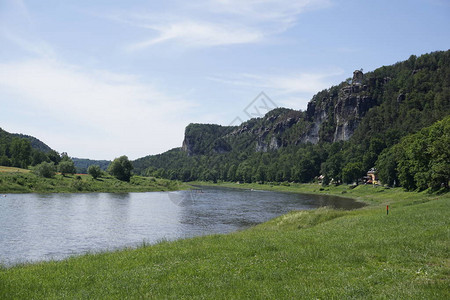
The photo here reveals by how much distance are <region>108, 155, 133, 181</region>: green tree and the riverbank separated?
415ft

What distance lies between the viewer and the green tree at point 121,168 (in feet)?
467

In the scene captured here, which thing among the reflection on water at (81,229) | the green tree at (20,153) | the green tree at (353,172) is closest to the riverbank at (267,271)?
the reflection on water at (81,229)

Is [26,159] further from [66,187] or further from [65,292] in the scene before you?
[65,292]

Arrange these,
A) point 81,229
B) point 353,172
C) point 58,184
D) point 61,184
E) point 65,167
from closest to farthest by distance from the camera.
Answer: point 81,229, point 58,184, point 61,184, point 65,167, point 353,172

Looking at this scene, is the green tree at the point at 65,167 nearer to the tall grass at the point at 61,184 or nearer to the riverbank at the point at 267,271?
the tall grass at the point at 61,184

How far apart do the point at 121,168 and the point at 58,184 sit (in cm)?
3773

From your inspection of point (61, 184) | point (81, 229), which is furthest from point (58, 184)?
point (81, 229)

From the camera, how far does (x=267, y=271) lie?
14906mm

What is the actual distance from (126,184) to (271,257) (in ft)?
405

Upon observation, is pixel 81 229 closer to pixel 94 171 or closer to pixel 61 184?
pixel 61 184

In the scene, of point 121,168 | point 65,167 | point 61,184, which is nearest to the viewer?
point 61,184

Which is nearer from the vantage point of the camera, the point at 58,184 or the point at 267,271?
the point at 267,271

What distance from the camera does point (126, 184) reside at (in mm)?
133875

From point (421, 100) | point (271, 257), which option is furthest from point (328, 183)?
point (271, 257)
